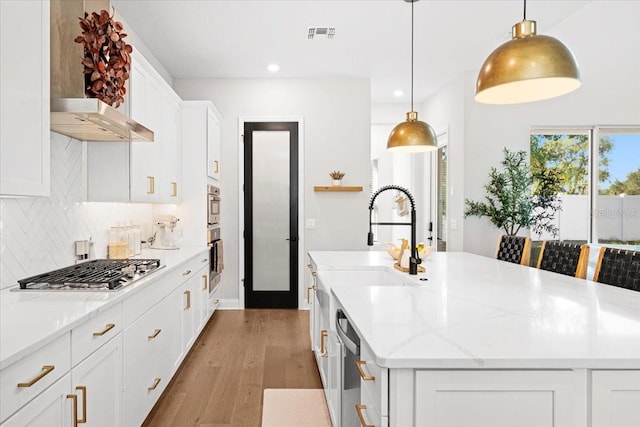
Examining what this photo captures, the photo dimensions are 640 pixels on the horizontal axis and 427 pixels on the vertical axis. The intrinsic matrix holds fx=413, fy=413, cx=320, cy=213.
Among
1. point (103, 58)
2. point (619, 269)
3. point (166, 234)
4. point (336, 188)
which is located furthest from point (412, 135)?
point (166, 234)

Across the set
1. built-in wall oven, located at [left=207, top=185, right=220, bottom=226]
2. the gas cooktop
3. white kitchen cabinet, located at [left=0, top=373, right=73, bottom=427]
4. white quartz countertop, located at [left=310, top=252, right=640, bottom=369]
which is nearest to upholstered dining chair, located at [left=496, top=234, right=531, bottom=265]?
white quartz countertop, located at [left=310, top=252, right=640, bottom=369]

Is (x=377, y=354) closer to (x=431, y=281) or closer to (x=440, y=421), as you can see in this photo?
(x=440, y=421)

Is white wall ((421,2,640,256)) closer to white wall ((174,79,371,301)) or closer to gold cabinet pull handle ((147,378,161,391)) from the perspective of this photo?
white wall ((174,79,371,301))

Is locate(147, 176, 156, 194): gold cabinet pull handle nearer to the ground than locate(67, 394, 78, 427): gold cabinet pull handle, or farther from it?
farther from it

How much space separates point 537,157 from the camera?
525 cm

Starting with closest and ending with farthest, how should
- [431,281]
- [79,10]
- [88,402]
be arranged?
[88,402]
[431,281]
[79,10]

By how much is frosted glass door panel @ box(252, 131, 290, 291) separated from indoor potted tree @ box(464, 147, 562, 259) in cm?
232

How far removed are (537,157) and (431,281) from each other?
3900 millimetres

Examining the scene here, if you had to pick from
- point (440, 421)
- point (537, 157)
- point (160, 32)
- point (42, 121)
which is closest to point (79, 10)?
point (42, 121)

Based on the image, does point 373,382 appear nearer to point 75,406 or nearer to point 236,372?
point 75,406

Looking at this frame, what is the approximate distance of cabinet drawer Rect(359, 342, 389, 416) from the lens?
3.54 ft

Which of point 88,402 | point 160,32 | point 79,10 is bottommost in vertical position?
point 88,402

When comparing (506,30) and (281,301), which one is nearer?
(506,30)

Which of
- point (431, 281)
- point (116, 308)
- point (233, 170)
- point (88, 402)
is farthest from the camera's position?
point (233, 170)
